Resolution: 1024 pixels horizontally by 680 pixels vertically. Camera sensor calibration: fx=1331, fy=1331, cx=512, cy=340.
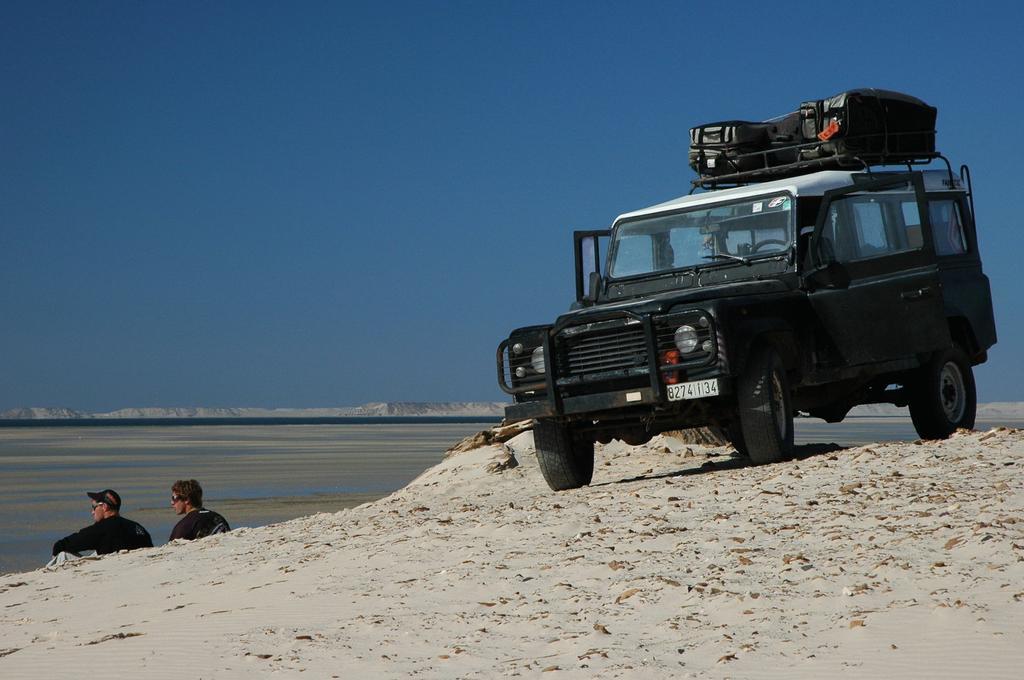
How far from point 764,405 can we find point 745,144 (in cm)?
350

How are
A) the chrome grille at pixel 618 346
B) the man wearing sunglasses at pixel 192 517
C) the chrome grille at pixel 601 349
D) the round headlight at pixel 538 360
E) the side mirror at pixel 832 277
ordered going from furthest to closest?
the man wearing sunglasses at pixel 192 517, the side mirror at pixel 832 277, the round headlight at pixel 538 360, the chrome grille at pixel 601 349, the chrome grille at pixel 618 346

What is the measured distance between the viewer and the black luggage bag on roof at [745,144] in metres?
12.9

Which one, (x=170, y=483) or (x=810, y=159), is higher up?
(x=810, y=159)

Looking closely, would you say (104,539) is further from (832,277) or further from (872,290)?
(872,290)

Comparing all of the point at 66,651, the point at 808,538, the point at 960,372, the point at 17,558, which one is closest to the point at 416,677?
the point at 66,651

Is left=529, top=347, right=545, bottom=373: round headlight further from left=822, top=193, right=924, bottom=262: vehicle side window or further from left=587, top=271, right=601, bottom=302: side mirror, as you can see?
left=822, top=193, right=924, bottom=262: vehicle side window

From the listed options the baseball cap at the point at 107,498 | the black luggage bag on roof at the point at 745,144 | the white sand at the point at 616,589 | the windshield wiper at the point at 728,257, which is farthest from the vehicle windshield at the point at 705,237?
the baseball cap at the point at 107,498

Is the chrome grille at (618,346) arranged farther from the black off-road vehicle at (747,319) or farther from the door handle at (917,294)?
the door handle at (917,294)

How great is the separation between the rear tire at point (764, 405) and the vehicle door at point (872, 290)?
83cm

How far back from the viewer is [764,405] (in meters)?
10.5

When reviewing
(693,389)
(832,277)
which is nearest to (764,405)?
(693,389)

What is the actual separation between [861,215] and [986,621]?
623 centimetres

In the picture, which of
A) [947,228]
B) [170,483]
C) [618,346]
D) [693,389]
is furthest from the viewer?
[170,483]

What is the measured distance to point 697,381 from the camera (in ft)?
33.9
